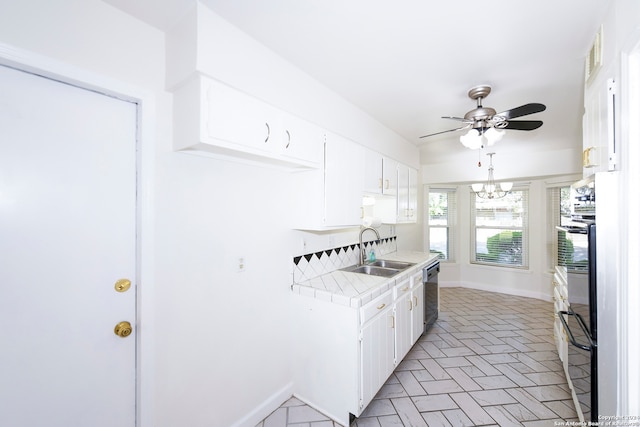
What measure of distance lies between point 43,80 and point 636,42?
94.6 inches

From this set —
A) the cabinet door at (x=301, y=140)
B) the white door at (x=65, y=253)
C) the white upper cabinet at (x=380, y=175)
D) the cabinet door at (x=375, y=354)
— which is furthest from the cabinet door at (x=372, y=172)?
the white door at (x=65, y=253)

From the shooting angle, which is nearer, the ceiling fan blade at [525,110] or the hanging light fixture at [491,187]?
the ceiling fan blade at [525,110]

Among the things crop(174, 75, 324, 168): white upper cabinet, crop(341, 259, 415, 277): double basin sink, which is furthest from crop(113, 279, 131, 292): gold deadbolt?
crop(341, 259, 415, 277): double basin sink

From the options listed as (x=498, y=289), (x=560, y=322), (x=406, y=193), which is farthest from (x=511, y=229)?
(x=560, y=322)

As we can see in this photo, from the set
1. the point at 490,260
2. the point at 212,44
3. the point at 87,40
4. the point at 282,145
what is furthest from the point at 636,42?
the point at 490,260

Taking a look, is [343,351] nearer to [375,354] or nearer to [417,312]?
[375,354]

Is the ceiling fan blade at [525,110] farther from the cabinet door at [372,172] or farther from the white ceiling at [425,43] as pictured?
the cabinet door at [372,172]

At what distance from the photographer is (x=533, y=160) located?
439 cm

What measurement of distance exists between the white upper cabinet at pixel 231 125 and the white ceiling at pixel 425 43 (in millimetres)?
394

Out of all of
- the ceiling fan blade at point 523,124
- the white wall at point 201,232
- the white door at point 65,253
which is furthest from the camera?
the ceiling fan blade at point 523,124

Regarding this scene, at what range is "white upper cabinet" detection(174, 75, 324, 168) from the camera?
1405 millimetres

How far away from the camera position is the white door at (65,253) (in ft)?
3.66

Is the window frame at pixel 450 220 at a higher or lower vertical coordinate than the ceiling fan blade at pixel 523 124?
lower

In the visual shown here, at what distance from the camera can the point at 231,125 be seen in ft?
4.99
